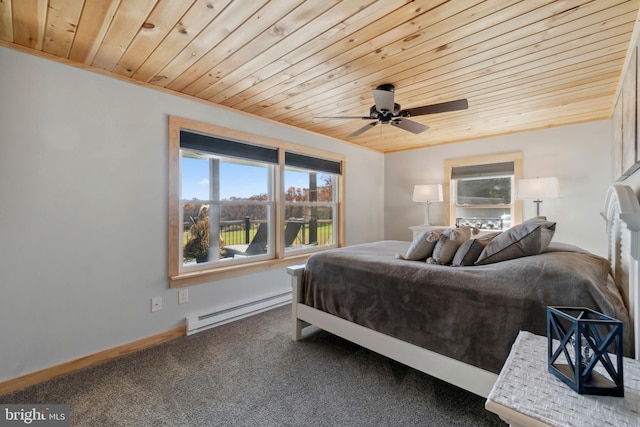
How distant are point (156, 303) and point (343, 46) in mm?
2573

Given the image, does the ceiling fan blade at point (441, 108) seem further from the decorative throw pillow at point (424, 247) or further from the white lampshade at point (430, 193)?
the white lampshade at point (430, 193)

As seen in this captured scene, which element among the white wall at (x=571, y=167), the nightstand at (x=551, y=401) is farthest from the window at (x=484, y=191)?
the nightstand at (x=551, y=401)

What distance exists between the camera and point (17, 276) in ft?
6.20

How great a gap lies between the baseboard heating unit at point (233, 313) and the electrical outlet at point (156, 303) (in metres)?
0.29

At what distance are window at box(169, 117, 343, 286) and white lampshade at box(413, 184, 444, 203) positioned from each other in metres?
1.40

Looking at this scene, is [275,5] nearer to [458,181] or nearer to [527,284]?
[527,284]

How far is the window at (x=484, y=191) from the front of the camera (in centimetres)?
397

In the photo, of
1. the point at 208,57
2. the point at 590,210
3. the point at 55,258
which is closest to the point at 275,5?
the point at 208,57

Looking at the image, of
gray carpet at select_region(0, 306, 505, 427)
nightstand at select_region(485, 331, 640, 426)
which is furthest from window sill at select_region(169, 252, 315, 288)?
nightstand at select_region(485, 331, 640, 426)

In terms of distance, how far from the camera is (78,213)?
83.1 inches

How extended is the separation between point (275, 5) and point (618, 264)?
235cm

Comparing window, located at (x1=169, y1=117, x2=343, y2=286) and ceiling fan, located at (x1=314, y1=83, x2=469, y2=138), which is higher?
ceiling fan, located at (x1=314, y1=83, x2=469, y2=138)

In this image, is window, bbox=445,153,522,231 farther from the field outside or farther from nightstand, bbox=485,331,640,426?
nightstand, bbox=485,331,640,426

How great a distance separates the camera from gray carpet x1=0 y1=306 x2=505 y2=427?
159 cm
